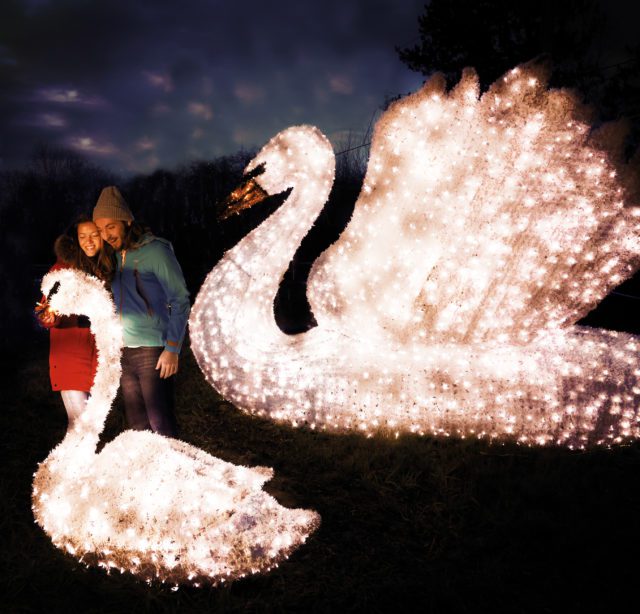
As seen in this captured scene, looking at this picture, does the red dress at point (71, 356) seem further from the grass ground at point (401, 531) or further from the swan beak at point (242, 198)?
the swan beak at point (242, 198)

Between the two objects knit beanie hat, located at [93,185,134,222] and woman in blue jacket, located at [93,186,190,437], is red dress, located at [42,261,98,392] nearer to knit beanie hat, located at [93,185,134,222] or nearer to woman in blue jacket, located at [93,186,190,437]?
woman in blue jacket, located at [93,186,190,437]

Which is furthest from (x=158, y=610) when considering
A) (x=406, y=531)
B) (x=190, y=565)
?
(x=406, y=531)

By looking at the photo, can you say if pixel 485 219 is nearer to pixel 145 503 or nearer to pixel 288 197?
pixel 288 197

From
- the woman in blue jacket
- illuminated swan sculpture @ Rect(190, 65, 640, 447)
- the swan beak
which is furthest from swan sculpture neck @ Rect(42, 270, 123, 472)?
the swan beak

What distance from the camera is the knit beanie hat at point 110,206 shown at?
3.20m

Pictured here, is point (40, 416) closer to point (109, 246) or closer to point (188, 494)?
point (109, 246)

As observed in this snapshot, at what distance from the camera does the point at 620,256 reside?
13.4 feet

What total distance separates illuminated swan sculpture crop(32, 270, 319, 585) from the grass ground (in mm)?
115

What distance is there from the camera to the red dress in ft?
10.9

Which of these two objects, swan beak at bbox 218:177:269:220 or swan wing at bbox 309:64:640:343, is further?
swan beak at bbox 218:177:269:220

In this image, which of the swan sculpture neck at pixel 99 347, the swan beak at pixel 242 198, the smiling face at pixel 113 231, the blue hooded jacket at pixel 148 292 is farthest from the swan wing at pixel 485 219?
the swan sculpture neck at pixel 99 347

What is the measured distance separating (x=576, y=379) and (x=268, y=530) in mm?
2616

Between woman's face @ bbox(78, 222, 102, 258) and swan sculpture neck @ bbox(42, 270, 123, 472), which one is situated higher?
woman's face @ bbox(78, 222, 102, 258)

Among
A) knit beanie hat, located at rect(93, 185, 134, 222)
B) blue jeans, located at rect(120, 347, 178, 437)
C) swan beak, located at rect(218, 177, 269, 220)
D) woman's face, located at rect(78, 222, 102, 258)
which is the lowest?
blue jeans, located at rect(120, 347, 178, 437)
